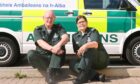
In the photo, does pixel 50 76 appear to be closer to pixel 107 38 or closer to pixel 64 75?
pixel 64 75

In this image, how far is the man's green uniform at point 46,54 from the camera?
6.59 metres

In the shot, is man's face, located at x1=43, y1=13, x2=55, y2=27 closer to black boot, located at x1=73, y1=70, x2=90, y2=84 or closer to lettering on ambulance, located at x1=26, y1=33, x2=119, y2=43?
black boot, located at x1=73, y1=70, x2=90, y2=84

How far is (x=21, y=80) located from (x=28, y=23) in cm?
149

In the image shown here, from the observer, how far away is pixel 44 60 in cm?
677

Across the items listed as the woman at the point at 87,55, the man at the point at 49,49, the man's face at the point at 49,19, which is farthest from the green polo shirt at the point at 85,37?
the man's face at the point at 49,19

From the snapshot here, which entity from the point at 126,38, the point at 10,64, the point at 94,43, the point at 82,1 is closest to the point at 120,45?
the point at 126,38

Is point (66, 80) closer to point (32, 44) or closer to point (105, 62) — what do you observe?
point (105, 62)

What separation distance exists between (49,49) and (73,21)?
1.61 meters

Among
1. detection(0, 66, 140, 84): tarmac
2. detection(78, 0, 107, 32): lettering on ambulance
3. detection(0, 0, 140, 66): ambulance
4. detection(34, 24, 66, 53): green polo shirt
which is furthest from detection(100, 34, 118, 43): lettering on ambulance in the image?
detection(34, 24, 66, 53): green polo shirt

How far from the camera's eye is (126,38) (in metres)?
8.16

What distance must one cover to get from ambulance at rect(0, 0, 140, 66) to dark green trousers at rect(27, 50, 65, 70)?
1433mm

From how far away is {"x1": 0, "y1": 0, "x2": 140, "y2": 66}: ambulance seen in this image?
8070 mm

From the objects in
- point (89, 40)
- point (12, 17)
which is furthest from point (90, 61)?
point (12, 17)

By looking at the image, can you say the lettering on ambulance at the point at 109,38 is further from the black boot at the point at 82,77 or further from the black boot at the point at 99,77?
the black boot at the point at 82,77
